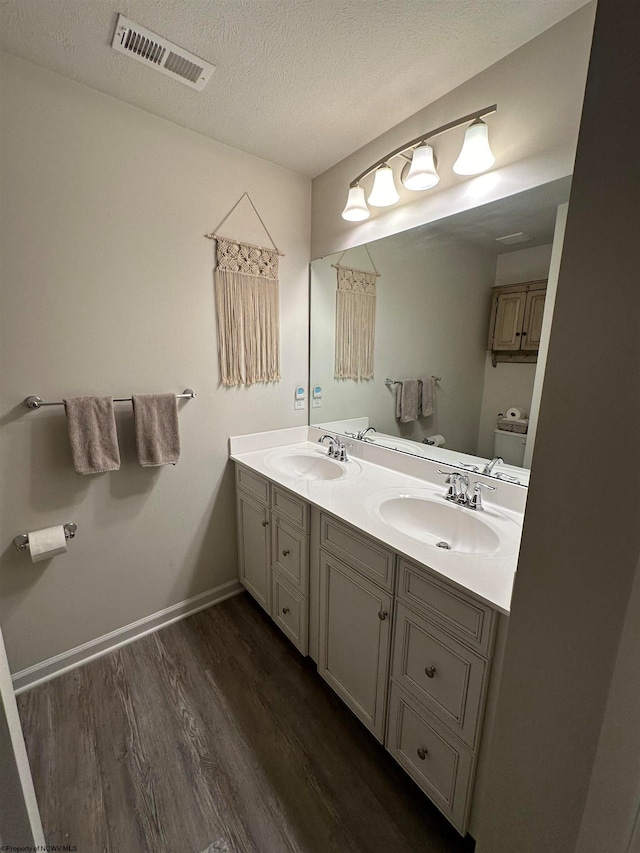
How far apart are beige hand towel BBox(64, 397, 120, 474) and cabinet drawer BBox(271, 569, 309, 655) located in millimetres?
939

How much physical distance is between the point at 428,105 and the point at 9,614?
8.91ft

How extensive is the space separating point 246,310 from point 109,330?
67 centimetres

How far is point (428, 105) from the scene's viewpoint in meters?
1.42

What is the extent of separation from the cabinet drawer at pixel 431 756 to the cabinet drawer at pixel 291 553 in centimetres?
54

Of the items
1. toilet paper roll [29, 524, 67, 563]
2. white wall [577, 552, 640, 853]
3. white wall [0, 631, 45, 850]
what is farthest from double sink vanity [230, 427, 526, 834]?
white wall [0, 631, 45, 850]

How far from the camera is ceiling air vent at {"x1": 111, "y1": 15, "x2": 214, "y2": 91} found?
1.13 metres

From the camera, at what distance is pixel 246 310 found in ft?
6.18

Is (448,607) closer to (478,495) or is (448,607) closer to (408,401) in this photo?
(478,495)

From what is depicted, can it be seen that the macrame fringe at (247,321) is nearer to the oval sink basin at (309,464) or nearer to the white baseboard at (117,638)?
the oval sink basin at (309,464)

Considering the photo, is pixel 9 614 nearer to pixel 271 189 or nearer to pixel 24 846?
pixel 24 846

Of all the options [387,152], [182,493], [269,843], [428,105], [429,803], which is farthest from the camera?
[182,493]

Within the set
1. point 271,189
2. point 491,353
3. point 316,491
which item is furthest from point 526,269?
point 271,189

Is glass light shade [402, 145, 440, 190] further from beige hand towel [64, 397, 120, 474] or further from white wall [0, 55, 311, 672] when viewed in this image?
beige hand towel [64, 397, 120, 474]

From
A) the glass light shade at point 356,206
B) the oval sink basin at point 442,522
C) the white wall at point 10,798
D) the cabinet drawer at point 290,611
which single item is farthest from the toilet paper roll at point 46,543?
the glass light shade at point 356,206
